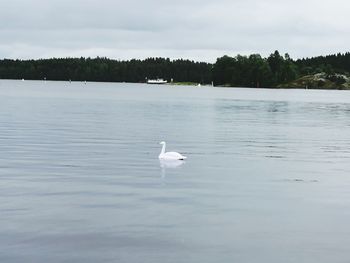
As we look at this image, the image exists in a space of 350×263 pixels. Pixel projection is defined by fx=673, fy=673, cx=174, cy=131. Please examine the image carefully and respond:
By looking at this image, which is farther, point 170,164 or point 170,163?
point 170,163

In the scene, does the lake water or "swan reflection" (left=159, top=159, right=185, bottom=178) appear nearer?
the lake water

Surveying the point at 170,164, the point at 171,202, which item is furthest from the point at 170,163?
the point at 171,202

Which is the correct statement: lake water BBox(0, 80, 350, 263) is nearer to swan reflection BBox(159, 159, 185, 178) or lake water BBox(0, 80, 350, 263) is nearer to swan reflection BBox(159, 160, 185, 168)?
swan reflection BBox(159, 159, 185, 178)

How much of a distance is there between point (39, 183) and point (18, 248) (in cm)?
1010

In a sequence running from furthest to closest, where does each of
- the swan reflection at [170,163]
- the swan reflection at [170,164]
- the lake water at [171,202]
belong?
the swan reflection at [170,163], the swan reflection at [170,164], the lake water at [171,202]

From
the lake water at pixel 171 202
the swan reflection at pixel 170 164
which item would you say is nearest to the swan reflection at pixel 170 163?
the swan reflection at pixel 170 164

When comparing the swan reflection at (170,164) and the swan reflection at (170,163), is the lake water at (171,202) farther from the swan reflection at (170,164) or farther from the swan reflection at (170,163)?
the swan reflection at (170,163)

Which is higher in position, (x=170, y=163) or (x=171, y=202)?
(x=171, y=202)

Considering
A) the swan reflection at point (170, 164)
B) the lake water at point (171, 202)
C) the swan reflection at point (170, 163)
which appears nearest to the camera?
the lake water at point (171, 202)

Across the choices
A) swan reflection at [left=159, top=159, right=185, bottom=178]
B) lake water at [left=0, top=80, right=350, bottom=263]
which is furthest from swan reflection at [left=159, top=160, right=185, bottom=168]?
lake water at [left=0, top=80, right=350, bottom=263]

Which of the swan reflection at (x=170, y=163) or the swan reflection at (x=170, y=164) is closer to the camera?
the swan reflection at (x=170, y=164)

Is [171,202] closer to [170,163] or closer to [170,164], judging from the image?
[170,164]

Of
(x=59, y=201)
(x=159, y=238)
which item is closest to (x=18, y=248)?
(x=159, y=238)

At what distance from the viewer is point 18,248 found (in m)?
17.5
